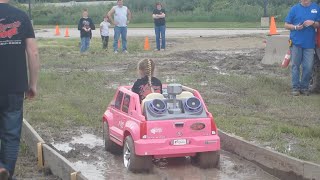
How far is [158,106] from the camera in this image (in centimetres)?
817

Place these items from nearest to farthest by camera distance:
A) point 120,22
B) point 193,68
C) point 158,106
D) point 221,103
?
point 158,106 < point 221,103 < point 193,68 < point 120,22

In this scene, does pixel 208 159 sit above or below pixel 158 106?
below

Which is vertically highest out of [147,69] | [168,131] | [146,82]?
[147,69]

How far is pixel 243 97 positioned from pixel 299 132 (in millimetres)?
3538

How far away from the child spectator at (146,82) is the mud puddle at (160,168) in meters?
0.94

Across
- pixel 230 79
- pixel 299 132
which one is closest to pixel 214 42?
pixel 230 79

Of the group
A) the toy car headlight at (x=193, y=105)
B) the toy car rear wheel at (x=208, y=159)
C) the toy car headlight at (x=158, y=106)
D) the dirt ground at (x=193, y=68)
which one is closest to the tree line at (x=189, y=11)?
the dirt ground at (x=193, y=68)

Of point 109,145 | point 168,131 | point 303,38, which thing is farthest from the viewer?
point 303,38

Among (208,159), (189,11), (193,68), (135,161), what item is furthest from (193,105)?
(189,11)

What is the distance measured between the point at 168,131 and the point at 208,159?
65 cm

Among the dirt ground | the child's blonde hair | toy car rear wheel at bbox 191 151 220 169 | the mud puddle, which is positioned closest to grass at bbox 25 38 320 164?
the dirt ground

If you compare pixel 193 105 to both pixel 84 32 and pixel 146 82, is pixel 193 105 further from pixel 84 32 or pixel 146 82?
pixel 84 32

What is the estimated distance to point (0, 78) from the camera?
21.4 ft

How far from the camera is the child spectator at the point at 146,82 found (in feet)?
29.1
